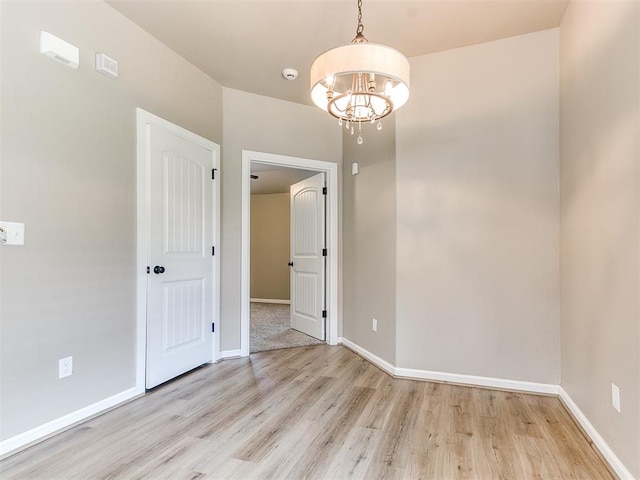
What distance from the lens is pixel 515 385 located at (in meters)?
2.76

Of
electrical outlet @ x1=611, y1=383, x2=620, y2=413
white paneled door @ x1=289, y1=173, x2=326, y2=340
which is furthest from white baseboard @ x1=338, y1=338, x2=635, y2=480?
white paneled door @ x1=289, y1=173, x2=326, y2=340

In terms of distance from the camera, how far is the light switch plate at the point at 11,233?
1.86 m

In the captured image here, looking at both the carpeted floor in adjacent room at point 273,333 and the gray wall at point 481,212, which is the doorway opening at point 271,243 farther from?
the gray wall at point 481,212

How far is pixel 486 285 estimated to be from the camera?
9.27 feet

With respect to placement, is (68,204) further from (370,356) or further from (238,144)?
(370,356)

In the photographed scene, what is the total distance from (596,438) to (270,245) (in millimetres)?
6282

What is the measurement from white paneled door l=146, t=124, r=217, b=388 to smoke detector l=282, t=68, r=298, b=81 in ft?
3.11

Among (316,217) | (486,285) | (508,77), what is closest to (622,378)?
(486,285)

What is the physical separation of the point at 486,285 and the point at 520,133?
1.18 metres

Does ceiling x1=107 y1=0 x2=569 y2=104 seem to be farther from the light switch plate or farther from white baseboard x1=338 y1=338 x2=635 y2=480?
white baseboard x1=338 y1=338 x2=635 y2=480

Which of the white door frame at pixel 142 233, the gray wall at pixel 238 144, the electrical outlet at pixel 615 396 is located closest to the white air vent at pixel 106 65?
the white door frame at pixel 142 233

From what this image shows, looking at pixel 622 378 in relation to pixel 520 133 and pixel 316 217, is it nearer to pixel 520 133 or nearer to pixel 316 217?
pixel 520 133

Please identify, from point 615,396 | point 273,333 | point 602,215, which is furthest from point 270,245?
point 615,396

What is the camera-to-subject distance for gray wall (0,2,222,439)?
6.31 feet
